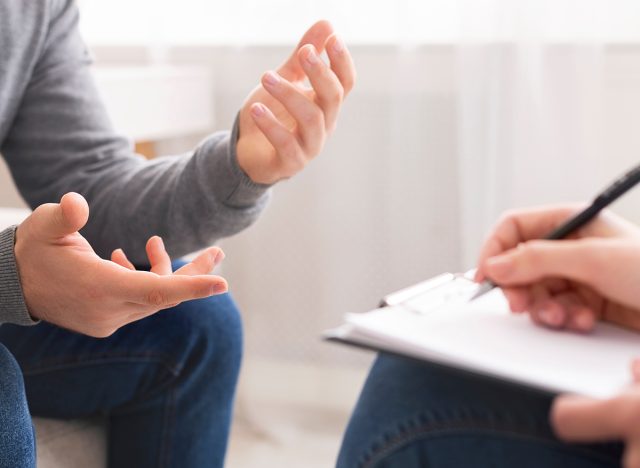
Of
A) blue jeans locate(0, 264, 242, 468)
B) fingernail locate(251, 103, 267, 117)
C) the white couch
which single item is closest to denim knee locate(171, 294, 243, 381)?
blue jeans locate(0, 264, 242, 468)

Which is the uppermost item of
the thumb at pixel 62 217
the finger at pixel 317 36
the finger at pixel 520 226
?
the finger at pixel 317 36

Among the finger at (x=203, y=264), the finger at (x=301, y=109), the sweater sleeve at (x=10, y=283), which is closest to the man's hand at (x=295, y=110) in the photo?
the finger at (x=301, y=109)

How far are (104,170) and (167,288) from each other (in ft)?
1.40

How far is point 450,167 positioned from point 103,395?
2.66 feet

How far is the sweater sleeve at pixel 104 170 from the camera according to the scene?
94cm

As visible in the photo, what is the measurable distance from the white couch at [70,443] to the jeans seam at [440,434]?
1.45ft

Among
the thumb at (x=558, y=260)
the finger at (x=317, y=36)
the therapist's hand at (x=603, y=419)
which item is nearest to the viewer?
the therapist's hand at (x=603, y=419)

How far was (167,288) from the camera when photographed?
0.66 m

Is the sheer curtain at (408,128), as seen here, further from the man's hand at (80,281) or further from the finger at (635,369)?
the finger at (635,369)

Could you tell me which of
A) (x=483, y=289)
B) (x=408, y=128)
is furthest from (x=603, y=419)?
(x=408, y=128)

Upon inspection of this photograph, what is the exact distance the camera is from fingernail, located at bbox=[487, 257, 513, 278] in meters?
0.56

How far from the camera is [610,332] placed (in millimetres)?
580

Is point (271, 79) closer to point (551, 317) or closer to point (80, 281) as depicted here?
point (80, 281)

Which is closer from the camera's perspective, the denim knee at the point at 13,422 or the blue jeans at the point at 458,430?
the blue jeans at the point at 458,430
